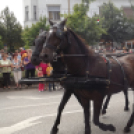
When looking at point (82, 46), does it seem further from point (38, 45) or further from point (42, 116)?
point (42, 116)

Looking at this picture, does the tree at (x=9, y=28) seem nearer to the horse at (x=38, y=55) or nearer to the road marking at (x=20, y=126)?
the road marking at (x=20, y=126)

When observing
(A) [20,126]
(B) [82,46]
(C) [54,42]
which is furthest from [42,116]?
(C) [54,42]

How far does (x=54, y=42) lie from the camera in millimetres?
3439

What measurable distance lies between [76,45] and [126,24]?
12.3 metres

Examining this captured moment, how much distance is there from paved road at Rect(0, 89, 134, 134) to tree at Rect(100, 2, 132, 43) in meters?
8.15

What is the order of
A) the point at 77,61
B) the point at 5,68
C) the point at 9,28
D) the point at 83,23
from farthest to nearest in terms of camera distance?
the point at 9,28 → the point at 83,23 → the point at 5,68 → the point at 77,61

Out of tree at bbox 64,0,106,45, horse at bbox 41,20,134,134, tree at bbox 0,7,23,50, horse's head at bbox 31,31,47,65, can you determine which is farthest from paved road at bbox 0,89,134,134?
tree at bbox 0,7,23,50

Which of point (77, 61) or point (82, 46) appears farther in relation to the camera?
point (82, 46)

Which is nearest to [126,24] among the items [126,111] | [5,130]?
[126,111]

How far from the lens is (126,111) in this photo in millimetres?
5598

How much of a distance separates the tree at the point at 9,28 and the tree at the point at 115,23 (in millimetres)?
6560

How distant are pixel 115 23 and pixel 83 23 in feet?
14.2

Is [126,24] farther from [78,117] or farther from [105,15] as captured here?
[78,117]

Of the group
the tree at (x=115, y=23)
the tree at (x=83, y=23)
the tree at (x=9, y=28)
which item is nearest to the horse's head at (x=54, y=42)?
the tree at (x=83, y=23)
